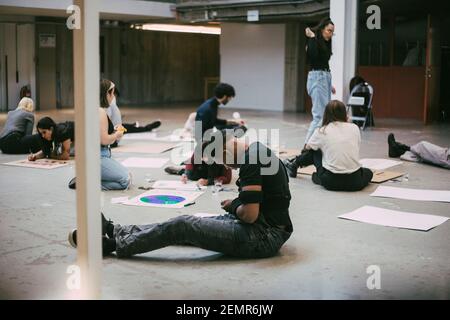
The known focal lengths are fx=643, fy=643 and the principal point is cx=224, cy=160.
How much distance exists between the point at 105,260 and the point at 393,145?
5766mm

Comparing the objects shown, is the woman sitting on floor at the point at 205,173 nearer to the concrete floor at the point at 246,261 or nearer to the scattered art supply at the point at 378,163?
the concrete floor at the point at 246,261

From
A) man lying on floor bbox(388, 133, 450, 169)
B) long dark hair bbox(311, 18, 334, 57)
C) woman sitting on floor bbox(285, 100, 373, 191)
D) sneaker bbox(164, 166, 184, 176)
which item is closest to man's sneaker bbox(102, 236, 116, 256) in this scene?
woman sitting on floor bbox(285, 100, 373, 191)

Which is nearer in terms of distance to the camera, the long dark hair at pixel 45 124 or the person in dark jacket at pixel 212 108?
the person in dark jacket at pixel 212 108

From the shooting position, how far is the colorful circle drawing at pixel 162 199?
614cm

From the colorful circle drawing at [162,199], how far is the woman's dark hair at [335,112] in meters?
1.78

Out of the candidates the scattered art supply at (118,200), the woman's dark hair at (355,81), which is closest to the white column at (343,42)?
the woman's dark hair at (355,81)

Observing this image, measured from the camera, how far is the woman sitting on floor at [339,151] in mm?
6660

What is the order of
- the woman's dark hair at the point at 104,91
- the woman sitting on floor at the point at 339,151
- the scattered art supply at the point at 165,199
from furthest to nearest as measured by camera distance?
the woman sitting on floor at the point at 339,151
the woman's dark hair at the point at 104,91
the scattered art supply at the point at 165,199

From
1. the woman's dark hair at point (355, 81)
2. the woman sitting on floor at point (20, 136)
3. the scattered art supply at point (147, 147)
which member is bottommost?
the scattered art supply at point (147, 147)

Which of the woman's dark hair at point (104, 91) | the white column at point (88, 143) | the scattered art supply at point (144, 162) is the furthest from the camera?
the scattered art supply at point (144, 162)

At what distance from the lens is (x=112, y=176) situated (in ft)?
22.1

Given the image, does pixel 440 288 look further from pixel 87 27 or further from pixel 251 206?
pixel 87 27

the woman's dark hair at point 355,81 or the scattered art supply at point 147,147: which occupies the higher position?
the woman's dark hair at point 355,81

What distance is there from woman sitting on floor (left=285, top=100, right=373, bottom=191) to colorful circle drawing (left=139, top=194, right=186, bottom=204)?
5.32 ft
